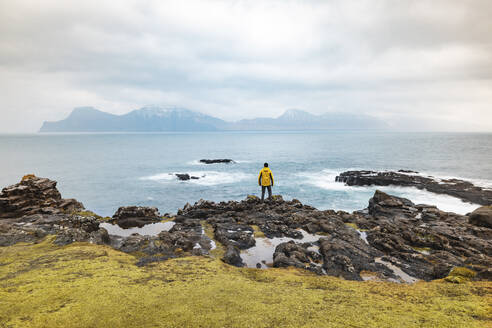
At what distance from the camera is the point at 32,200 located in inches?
847

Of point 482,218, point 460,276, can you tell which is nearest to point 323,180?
point 482,218

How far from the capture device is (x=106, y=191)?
53250 mm

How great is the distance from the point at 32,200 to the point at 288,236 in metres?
23.0

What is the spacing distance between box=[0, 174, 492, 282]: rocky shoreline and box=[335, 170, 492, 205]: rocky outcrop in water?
23533 millimetres

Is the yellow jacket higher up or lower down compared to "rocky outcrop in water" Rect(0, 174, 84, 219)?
higher up

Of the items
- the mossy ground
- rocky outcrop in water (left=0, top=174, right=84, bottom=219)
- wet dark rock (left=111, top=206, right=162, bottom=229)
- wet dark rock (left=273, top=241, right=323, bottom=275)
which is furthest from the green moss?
rocky outcrop in water (left=0, top=174, right=84, bottom=219)

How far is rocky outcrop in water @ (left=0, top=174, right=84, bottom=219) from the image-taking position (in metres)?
20.1

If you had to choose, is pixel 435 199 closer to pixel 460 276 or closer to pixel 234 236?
pixel 460 276

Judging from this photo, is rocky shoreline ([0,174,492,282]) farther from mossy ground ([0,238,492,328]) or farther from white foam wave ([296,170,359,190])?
white foam wave ([296,170,359,190])

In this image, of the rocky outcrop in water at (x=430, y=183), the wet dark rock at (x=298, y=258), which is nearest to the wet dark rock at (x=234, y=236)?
the wet dark rock at (x=298, y=258)

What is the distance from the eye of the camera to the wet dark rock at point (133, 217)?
19000mm

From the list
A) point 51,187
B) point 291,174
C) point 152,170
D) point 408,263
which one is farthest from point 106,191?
point 408,263

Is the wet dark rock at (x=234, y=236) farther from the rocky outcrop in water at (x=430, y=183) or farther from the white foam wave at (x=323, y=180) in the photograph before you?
the rocky outcrop in water at (x=430, y=183)

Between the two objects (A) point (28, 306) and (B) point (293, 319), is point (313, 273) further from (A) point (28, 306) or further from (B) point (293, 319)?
(A) point (28, 306)
